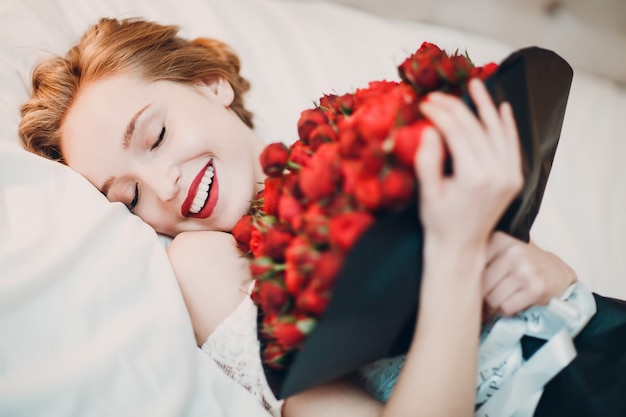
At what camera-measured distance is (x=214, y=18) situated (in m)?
1.34

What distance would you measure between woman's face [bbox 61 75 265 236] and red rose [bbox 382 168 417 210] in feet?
1.58

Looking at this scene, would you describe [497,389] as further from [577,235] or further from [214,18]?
[214,18]

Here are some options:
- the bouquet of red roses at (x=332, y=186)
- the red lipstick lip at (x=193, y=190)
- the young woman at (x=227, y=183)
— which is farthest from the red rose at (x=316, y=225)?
the red lipstick lip at (x=193, y=190)

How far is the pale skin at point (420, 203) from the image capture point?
0.51m

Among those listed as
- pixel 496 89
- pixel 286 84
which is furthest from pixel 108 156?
pixel 496 89

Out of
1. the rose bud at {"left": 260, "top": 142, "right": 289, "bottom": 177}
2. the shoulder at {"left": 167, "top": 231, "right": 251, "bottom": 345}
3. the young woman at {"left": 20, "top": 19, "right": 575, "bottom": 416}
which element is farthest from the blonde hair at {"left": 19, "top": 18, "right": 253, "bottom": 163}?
the rose bud at {"left": 260, "top": 142, "right": 289, "bottom": 177}

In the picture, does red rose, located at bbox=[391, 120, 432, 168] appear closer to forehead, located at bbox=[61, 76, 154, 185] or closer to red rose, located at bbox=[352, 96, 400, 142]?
red rose, located at bbox=[352, 96, 400, 142]

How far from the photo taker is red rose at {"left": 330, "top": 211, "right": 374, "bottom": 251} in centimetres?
48

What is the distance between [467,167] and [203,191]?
55cm

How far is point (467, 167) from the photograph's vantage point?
1.63 ft

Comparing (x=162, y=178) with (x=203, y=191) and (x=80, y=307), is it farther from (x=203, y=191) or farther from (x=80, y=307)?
(x=80, y=307)

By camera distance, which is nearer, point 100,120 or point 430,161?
point 430,161

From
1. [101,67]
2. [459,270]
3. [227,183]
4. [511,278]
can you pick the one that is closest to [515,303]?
[511,278]

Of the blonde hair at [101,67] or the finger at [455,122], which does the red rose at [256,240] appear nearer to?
the finger at [455,122]
